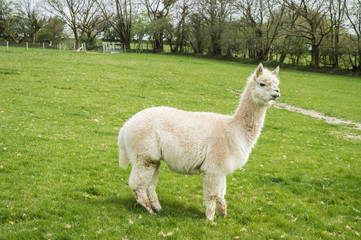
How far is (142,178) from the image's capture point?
19.5ft

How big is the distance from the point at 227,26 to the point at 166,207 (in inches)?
2037

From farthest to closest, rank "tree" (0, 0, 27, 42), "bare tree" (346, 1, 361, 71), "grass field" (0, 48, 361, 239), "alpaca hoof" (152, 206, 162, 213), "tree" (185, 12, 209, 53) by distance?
"tree" (0, 0, 27, 42), "tree" (185, 12, 209, 53), "bare tree" (346, 1, 361, 71), "alpaca hoof" (152, 206, 162, 213), "grass field" (0, 48, 361, 239)

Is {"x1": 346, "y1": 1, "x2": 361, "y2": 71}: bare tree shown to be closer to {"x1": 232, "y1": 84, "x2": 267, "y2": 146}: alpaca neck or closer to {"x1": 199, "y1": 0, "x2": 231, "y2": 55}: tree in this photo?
{"x1": 199, "y1": 0, "x2": 231, "y2": 55}: tree

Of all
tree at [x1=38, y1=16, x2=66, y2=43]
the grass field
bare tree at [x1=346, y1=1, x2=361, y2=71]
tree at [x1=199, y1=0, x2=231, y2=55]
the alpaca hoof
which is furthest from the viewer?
tree at [x1=38, y1=16, x2=66, y2=43]

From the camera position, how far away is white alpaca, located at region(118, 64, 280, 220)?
5852 millimetres

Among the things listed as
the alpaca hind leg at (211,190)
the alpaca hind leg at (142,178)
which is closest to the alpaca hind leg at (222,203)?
the alpaca hind leg at (211,190)

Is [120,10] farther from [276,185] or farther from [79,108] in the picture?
[276,185]

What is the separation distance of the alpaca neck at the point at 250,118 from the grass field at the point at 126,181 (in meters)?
1.76

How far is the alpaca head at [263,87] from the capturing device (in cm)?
577

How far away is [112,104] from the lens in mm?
17078

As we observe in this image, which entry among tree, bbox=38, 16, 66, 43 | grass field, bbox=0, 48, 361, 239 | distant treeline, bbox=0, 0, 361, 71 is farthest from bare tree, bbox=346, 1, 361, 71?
tree, bbox=38, 16, 66, 43

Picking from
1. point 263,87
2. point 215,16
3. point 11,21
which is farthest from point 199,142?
point 11,21

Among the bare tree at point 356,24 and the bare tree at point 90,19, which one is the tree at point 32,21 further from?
the bare tree at point 356,24

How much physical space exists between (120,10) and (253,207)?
70596mm
